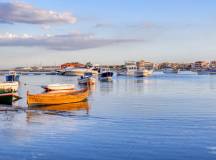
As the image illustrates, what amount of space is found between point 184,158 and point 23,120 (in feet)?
51.6

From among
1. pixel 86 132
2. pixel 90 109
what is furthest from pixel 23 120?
pixel 90 109

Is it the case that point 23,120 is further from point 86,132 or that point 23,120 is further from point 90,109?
point 90,109

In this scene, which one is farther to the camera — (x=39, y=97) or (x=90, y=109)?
(x=39, y=97)

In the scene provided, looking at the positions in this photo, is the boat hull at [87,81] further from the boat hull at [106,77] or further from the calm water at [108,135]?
the calm water at [108,135]

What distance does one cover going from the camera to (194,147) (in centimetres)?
2247

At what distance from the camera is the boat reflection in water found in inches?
1477

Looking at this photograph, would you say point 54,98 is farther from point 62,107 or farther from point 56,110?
point 56,110

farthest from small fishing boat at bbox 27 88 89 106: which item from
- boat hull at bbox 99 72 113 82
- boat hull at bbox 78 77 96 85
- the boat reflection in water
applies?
boat hull at bbox 99 72 113 82

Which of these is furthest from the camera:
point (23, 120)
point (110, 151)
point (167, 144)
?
point (23, 120)

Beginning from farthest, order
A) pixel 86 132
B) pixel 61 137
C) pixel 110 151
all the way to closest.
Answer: pixel 86 132 → pixel 61 137 → pixel 110 151

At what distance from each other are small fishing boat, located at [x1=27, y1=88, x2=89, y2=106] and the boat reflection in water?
0.71 metres

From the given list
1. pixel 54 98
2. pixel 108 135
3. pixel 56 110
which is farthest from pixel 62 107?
pixel 108 135

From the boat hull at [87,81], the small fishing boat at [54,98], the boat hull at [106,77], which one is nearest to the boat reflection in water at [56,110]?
the small fishing boat at [54,98]

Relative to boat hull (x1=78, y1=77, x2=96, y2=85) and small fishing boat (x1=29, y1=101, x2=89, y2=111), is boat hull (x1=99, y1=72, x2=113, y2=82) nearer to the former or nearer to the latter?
boat hull (x1=78, y1=77, x2=96, y2=85)
